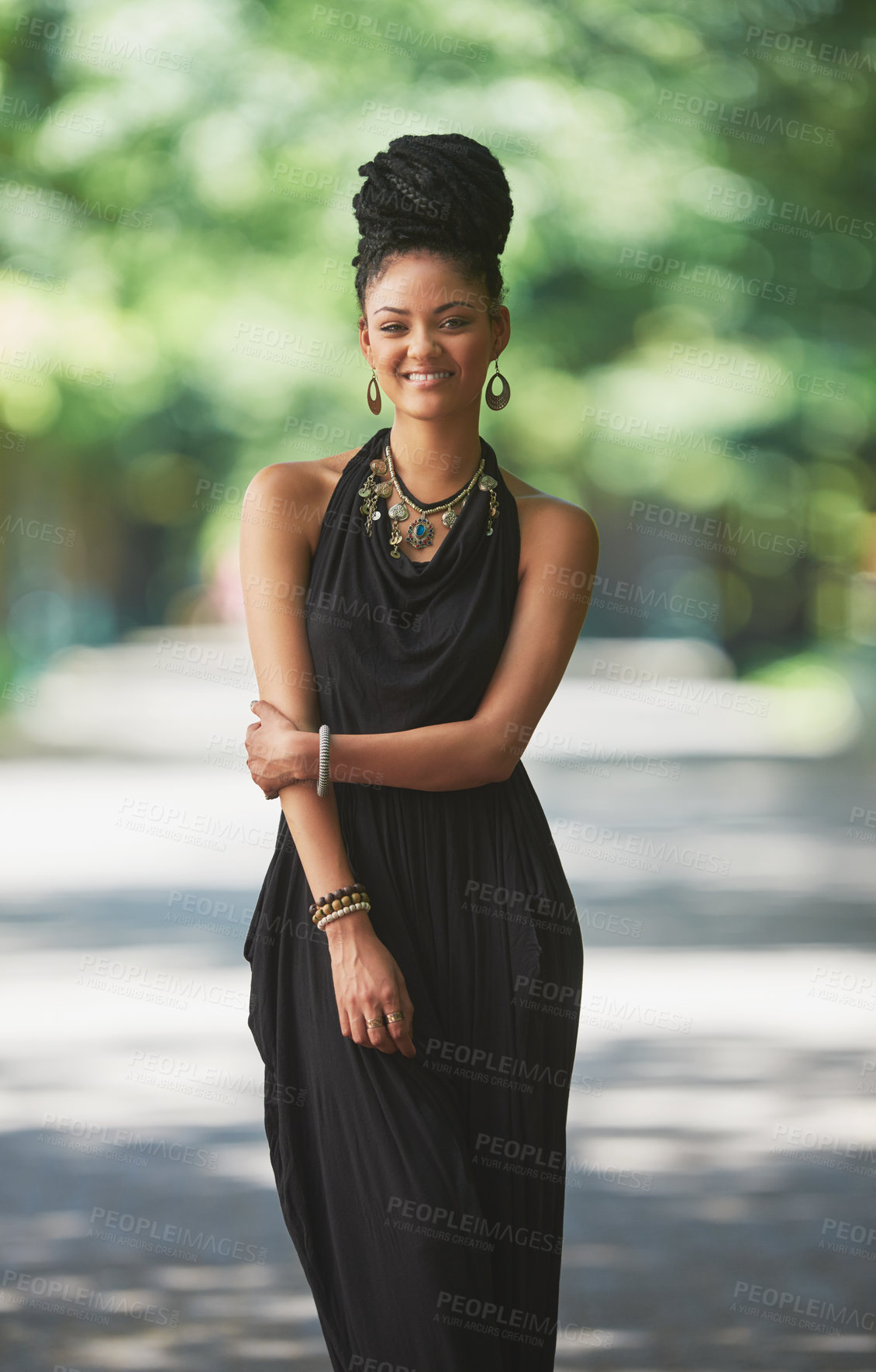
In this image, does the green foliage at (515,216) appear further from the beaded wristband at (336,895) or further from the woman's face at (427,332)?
the beaded wristband at (336,895)

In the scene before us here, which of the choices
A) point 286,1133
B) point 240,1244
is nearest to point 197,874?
point 240,1244

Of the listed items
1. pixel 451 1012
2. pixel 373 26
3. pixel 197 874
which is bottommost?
pixel 451 1012

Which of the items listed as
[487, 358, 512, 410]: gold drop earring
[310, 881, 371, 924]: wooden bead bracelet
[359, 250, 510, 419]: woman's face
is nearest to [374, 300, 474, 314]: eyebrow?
[359, 250, 510, 419]: woman's face

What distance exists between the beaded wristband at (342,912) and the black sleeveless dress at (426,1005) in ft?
0.36

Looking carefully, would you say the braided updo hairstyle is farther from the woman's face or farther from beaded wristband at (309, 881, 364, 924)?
beaded wristband at (309, 881, 364, 924)

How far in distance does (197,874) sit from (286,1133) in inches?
288

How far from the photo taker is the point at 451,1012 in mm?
2816

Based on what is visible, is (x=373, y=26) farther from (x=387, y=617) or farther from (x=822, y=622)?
(x=387, y=617)

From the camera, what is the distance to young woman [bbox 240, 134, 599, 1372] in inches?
105

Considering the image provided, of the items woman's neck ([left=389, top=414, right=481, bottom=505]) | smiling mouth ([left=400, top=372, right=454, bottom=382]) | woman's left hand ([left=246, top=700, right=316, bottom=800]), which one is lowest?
woman's left hand ([left=246, top=700, right=316, bottom=800])

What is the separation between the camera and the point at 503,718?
2.72m

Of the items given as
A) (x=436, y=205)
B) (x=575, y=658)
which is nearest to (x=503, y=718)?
(x=436, y=205)

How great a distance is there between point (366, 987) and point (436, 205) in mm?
1264

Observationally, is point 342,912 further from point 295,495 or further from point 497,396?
point 497,396
